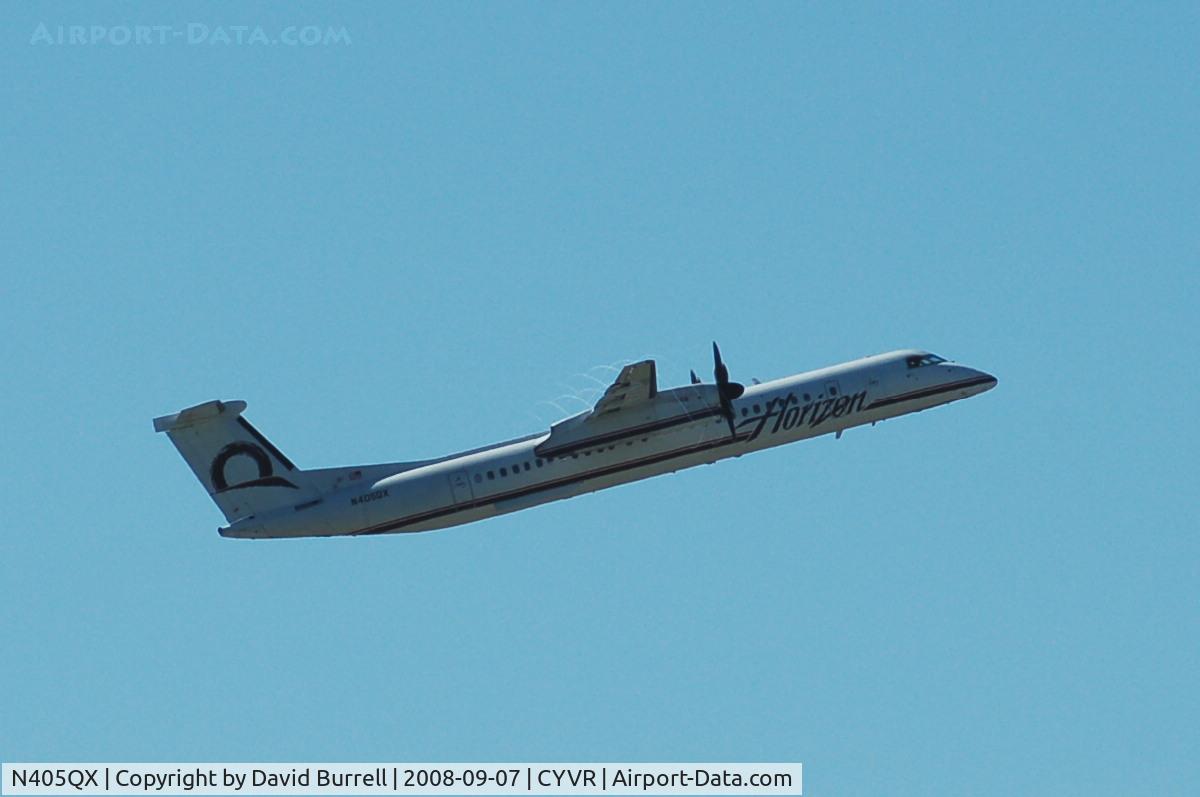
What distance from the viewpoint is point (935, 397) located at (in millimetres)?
65562

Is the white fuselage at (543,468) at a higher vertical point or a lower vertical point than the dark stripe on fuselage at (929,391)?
lower

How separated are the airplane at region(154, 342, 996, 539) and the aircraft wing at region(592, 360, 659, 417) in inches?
1.1

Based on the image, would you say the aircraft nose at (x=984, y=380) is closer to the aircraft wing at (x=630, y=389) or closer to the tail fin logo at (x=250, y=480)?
the aircraft wing at (x=630, y=389)

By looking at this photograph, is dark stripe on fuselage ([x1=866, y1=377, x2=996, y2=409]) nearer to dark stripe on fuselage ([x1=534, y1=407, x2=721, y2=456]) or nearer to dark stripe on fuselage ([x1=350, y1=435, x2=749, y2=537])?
dark stripe on fuselage ([x1=350, y1=435, x2=749, y2=537])

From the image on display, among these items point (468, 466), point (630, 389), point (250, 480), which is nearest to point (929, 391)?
point (630, 389)

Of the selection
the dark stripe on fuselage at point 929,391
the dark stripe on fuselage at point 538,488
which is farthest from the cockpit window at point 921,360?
the dark stripe on fuselage at point 538,488

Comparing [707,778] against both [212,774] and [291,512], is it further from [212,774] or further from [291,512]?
[291,512]

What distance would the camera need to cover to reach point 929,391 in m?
65.4

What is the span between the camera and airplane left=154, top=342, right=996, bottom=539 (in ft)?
201

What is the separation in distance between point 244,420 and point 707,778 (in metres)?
20.4

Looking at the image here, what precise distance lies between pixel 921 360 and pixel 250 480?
20444mm

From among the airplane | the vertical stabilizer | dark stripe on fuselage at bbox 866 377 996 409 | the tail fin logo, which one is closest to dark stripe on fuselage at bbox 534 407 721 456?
the airplane

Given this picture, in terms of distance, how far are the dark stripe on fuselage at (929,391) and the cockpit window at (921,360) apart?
2.48ft

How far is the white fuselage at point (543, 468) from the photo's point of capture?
201ft
